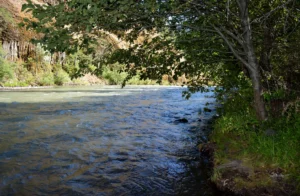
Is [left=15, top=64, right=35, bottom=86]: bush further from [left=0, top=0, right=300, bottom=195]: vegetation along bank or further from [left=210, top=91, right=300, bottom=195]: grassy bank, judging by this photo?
[left=210, top=91, right=300, bottom=195]: grassy bank

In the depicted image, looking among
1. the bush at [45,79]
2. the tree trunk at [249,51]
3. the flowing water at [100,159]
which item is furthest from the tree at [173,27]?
the bush at [45,79]

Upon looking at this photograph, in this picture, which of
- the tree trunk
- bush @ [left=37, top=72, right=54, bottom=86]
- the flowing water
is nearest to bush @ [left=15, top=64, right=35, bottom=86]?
bush @ [left=37, top=72, right=54, bottom=86]

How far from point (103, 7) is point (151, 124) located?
9.06 m

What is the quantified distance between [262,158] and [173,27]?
3350mm

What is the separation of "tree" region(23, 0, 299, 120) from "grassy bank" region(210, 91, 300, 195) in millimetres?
510

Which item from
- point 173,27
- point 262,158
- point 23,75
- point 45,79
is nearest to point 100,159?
point 173,27

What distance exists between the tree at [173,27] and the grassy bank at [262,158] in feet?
1.67

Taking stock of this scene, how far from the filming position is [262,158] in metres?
5.21

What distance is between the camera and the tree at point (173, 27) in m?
3.95

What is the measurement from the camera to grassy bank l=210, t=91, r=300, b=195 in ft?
15.0

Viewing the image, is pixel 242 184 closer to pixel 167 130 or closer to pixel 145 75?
pixel 145 75

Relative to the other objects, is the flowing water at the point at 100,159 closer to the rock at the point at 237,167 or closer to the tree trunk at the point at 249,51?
the rock at the point at 237,167

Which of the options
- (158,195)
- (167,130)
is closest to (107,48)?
(158,195)

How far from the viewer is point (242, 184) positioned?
478cm
